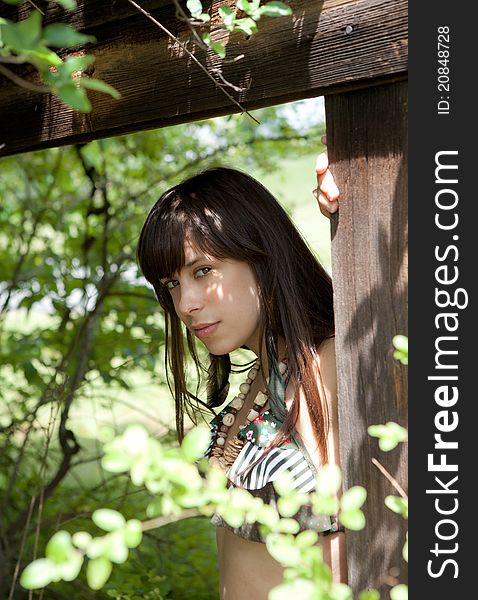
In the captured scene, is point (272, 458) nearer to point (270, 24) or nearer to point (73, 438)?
point (270, 24)

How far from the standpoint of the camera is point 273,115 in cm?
412

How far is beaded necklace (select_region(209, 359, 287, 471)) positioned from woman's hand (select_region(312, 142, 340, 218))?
0.50m

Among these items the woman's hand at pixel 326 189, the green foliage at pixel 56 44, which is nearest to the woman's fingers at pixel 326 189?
the woman's hand at pixel 326 189

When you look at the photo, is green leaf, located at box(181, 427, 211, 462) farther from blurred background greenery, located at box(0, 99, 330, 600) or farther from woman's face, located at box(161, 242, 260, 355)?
blurred background greenery, located at box(0, 99, 330, 600)

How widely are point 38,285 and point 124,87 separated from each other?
2.40 meters

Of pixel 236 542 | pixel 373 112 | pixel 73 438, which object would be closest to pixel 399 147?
pixel 373 112

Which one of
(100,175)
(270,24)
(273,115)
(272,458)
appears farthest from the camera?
(273,115)

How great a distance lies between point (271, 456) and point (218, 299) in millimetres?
375

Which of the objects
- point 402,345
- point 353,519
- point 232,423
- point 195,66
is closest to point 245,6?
point 195,66

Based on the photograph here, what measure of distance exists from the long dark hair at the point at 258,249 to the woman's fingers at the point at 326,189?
1.30 ft

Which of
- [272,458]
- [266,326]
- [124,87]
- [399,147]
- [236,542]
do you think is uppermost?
[124,87]

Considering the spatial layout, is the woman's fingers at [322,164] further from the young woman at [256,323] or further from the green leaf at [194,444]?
the green leaf at [194,444]

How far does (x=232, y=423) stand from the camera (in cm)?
200

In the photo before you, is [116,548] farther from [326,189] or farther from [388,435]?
[326,189]
